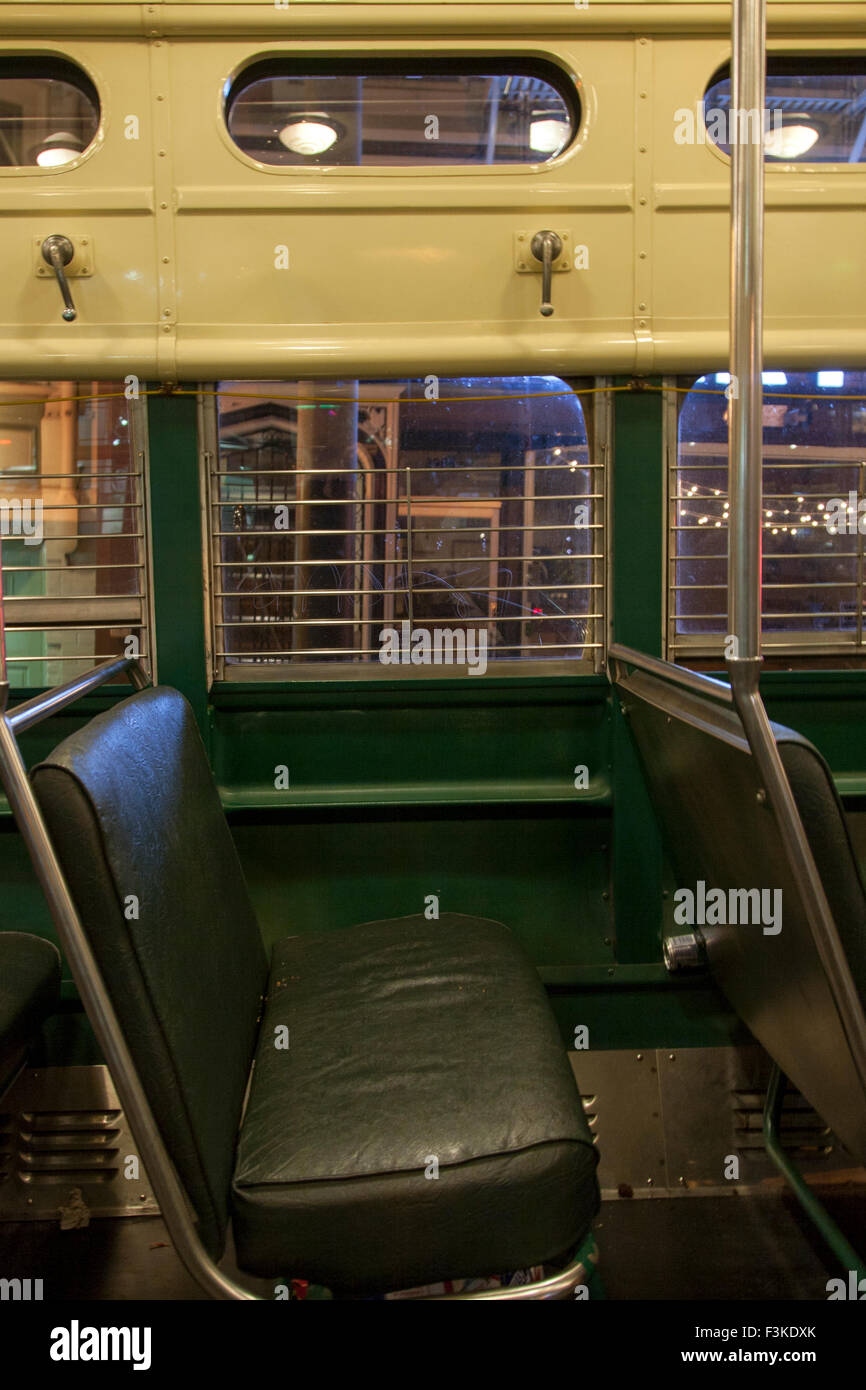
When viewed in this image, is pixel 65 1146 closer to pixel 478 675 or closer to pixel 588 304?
pixel 478 675

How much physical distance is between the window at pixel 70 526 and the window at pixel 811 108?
4.99 ft

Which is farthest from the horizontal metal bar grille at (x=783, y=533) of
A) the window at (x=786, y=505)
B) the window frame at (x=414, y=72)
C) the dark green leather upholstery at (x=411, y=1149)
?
the dark green leather upholstery at (x=411, y=1149)

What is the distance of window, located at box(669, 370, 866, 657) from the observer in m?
2.23

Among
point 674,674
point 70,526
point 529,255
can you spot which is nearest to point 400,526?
point 529,255

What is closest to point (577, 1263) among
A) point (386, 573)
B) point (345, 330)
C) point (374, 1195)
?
point (374, 1195)

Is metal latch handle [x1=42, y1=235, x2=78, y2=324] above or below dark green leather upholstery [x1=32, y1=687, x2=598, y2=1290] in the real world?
above

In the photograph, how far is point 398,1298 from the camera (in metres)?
1.49

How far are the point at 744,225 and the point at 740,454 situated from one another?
268 mm

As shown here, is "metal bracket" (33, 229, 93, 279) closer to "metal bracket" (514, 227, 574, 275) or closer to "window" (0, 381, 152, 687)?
"window" (0, 381, 152, 687)

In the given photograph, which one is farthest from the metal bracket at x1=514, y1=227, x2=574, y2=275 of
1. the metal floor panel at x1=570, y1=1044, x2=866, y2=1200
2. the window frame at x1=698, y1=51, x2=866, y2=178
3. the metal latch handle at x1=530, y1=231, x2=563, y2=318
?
the metal floor panel at x1=570, y1=1044, x2=866, y2=1200

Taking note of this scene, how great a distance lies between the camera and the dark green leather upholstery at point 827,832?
1.18 metres

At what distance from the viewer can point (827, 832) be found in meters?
1.18

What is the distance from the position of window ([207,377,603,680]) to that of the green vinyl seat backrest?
2.22 feet

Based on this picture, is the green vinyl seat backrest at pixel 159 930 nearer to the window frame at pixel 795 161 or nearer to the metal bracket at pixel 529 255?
the metal bracket at pixel 529 255
